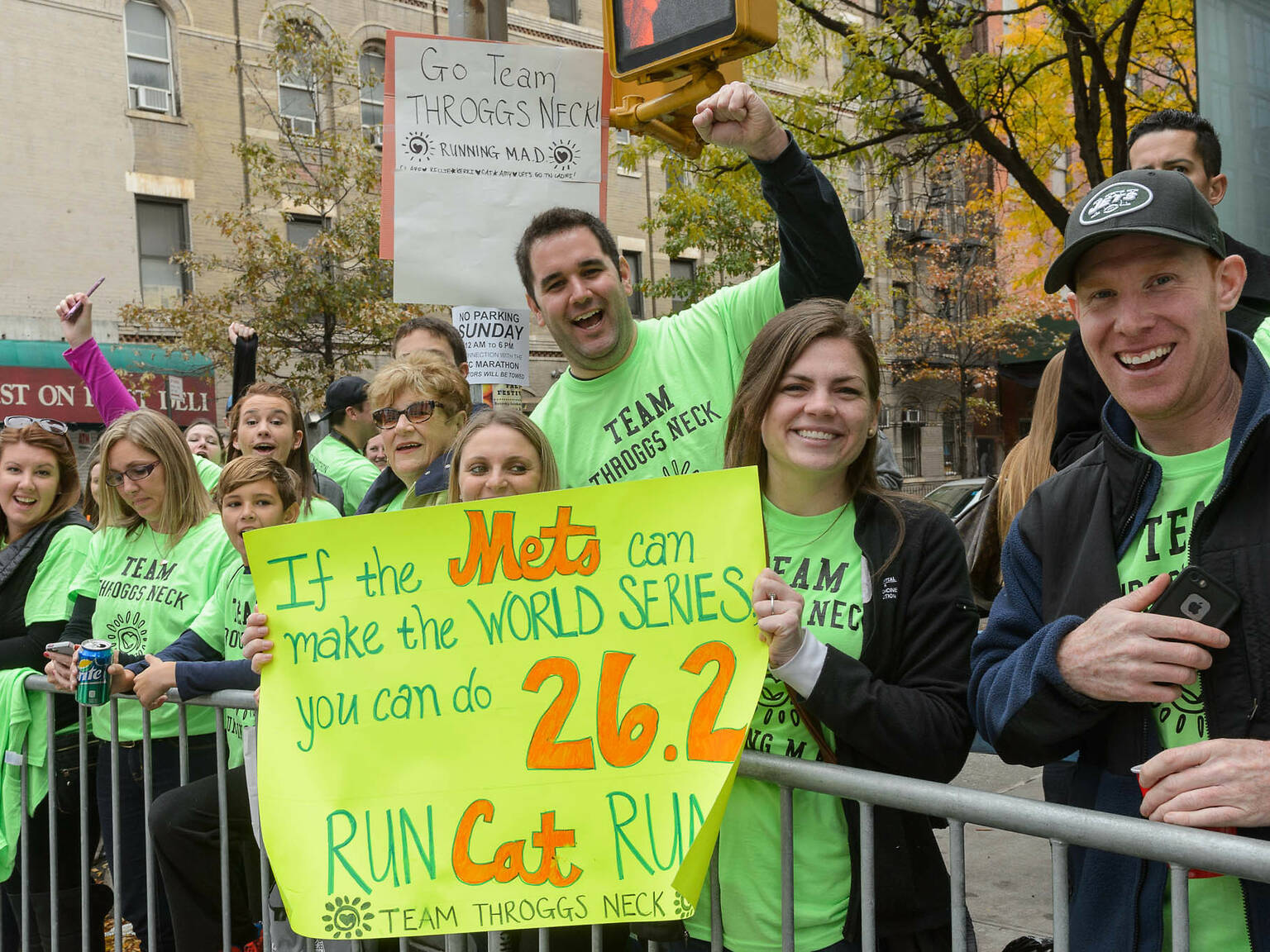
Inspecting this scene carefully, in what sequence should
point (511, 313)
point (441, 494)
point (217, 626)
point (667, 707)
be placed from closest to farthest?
point (667, 707)
point (441, 494)
point (217, 626)
point (511, 313)

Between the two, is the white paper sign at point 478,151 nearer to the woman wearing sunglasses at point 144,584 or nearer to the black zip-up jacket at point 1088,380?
the woman wearing sunglasses at point 144,584

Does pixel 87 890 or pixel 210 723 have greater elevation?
pixel 210 723

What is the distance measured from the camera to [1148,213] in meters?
1.72

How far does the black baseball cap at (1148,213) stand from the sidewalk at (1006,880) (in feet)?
8.32

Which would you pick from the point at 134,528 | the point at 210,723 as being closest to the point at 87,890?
the point at 210,723

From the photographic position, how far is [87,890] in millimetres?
3436

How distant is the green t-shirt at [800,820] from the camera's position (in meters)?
2.11

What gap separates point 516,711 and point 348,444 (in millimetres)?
3957

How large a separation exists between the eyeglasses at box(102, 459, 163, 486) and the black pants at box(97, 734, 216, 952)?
0.94 metres

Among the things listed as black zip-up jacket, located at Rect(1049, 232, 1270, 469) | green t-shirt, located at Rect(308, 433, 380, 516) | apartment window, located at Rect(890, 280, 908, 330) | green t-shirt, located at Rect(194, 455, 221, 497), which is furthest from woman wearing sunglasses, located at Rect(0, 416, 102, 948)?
apartment window, located at Rect(890, 280, 908, 330)

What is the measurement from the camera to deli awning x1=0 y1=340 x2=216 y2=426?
17703 mm

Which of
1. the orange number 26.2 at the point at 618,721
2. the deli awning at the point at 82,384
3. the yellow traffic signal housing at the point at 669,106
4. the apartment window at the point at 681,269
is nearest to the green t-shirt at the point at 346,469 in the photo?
the yellow traffic signal housing at the point at 669,106

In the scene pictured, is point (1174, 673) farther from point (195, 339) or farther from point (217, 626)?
point (195, 339)

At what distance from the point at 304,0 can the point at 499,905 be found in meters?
21.7
